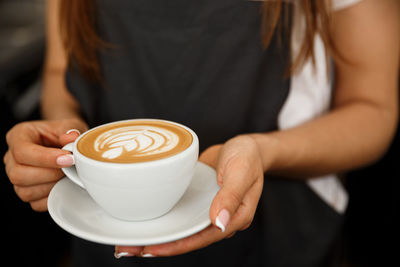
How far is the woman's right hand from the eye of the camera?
605 mm

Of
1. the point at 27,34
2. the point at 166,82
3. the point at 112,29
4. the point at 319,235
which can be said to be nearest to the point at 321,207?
the point at 319,235

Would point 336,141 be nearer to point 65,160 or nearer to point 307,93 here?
point 307,93

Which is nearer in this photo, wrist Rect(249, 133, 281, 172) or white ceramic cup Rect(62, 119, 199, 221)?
white ceramic cup Rect(62, 119, 199, 221)

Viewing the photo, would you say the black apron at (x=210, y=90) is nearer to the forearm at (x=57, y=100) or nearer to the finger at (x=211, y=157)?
the forearm at (x=57, y=100)

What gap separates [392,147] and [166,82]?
89 cm

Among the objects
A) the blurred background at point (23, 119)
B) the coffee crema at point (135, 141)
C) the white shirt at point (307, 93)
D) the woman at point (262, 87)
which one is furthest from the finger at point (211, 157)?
the blurred background at point (23, 119)

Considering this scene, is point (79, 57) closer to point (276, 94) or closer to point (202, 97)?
point (202, 97)

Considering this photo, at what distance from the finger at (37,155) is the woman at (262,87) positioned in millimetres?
108

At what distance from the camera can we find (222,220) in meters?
0.50

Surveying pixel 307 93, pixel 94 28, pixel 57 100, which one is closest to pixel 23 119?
pixel 57 100

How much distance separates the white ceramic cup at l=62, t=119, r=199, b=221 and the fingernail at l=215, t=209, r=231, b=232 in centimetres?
10

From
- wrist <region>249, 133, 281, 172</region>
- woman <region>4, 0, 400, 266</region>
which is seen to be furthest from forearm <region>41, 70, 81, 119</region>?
wrist <region>249, 133, 281, 172</region>

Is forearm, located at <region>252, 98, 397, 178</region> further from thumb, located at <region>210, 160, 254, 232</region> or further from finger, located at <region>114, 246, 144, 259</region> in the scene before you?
finger, located at <region>114, 246, 144, 259</region>

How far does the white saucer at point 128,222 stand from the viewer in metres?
0.48
